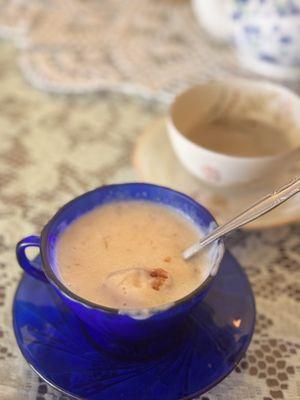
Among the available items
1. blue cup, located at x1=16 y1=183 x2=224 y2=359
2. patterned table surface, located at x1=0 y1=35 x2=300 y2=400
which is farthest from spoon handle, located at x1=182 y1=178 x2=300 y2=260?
patterned table surface, located at x1=0 y1=35 x2=300 y2=400

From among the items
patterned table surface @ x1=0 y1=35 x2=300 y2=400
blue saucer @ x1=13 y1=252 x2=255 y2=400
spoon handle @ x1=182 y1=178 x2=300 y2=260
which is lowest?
patterned table surface @ x1=0 y1=35 x2=300 y2=400

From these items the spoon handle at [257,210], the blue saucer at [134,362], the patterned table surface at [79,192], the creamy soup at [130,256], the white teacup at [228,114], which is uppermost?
the spoon handle at [257,210]

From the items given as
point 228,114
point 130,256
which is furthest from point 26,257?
point 228,114

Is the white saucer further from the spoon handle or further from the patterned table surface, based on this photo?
the spoon handle

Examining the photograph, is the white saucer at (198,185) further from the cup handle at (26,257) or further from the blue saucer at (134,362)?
the cup handle at (26,257)

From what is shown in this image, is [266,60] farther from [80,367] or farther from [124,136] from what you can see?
[80,367]

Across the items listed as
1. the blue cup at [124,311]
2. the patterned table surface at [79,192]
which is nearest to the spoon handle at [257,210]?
the blue cup at [124,311]
